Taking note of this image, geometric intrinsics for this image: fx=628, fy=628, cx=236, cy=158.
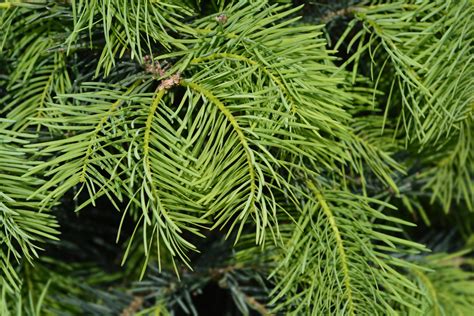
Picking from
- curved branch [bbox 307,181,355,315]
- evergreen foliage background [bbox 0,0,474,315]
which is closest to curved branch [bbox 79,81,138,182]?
evergreen foliage background [bbox 0,0,474,315]

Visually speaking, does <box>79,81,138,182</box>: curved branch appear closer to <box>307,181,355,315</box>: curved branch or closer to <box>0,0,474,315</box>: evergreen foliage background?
<box>0,0,474,315</box>: evergreen foliage background

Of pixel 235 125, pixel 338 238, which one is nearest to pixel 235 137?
pixel 235 125

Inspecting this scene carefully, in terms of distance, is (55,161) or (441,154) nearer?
(55,161)

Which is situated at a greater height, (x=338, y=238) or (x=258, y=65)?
(x=258, y=65)

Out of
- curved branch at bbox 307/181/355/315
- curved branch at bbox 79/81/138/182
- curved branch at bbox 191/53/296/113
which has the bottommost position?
curved branch at bbox 307/181/355/315

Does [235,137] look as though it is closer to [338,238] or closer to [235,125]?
[235,125]

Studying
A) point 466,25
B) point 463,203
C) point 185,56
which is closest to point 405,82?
point 466,25

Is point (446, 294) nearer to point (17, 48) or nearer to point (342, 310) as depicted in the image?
point (342, 310)

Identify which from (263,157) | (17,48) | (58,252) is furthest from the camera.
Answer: (58,252)
